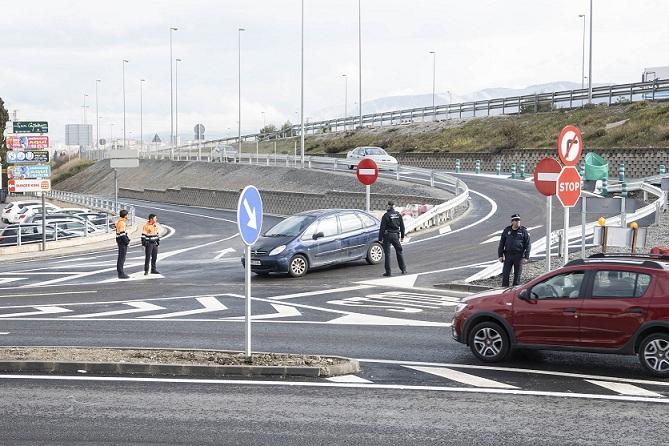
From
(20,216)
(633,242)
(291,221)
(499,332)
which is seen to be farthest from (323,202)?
(499,332)

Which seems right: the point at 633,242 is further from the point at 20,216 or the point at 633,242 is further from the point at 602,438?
the point at 20,216

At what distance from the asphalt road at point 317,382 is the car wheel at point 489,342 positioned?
21 centimetres

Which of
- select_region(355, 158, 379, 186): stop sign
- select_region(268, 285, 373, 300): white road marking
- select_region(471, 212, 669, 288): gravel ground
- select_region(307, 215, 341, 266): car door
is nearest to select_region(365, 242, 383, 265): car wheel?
select_region(307, 215, 341, 266): car door

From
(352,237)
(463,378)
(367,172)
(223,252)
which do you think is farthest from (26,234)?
(463,378)

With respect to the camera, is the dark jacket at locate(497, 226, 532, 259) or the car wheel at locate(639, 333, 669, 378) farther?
the dark jacket at locate(497, 226, 532, 259)

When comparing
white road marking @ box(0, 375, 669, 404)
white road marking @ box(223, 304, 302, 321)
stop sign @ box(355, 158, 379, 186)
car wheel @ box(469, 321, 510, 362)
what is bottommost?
white road marking @ box(223, 304, 302, 321)

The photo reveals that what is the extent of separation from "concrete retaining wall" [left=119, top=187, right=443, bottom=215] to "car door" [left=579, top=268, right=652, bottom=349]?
1112 inches

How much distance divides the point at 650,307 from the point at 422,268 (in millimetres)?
13296

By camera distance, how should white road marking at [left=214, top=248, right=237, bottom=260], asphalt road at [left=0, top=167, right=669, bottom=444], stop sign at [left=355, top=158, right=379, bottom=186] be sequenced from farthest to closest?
white road marking at [left=214, top=248, right=237, bottom=260]
stop sign at [left=355, top=158, right=379, bottom=186]
asphalt road at [left=0, top=167, right=669, bottom=444]

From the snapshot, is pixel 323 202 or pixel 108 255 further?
pixel 323 202

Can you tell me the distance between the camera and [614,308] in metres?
12.0

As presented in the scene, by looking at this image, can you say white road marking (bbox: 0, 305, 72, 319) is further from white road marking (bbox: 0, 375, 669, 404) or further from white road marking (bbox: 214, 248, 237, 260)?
white road marking (bbox: 214, 248, 237, 260)

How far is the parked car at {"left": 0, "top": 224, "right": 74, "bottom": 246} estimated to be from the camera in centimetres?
3631

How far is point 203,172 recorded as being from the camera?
74.7 m
